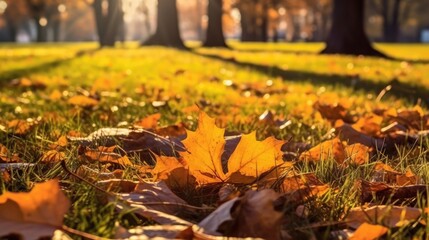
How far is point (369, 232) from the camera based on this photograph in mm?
1228

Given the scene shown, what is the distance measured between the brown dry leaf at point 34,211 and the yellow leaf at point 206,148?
44 centimetres

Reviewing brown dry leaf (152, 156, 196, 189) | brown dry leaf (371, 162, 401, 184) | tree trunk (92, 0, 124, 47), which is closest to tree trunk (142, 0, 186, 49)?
tree trunk (92, 0, 124, 47)

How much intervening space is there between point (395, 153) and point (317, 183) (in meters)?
0.98

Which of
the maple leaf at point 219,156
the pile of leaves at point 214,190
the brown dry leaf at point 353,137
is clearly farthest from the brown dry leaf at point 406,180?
the brown dry leaf at point 353,137

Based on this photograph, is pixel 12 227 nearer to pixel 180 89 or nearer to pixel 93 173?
pixel 93 173

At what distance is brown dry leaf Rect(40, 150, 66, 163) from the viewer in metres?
1.86

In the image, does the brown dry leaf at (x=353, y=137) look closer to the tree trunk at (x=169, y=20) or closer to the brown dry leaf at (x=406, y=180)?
the brown dry leaf at (x=406, y=180)

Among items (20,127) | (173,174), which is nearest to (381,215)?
(173,174)

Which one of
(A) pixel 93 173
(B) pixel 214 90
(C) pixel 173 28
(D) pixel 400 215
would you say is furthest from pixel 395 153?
(C) pixel 173 28

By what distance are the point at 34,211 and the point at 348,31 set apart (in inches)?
592

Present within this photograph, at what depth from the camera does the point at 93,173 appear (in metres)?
Result: 1.69

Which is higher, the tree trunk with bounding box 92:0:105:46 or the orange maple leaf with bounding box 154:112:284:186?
the orange maple leaf with bounding box 154:112:284:186

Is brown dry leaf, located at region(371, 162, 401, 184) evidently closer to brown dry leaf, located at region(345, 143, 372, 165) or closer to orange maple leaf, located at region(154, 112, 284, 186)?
brown dry leaf, located at region(345, 143, 372, 165)

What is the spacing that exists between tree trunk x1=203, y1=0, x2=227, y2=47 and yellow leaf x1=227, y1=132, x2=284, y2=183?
2114 centimetres
